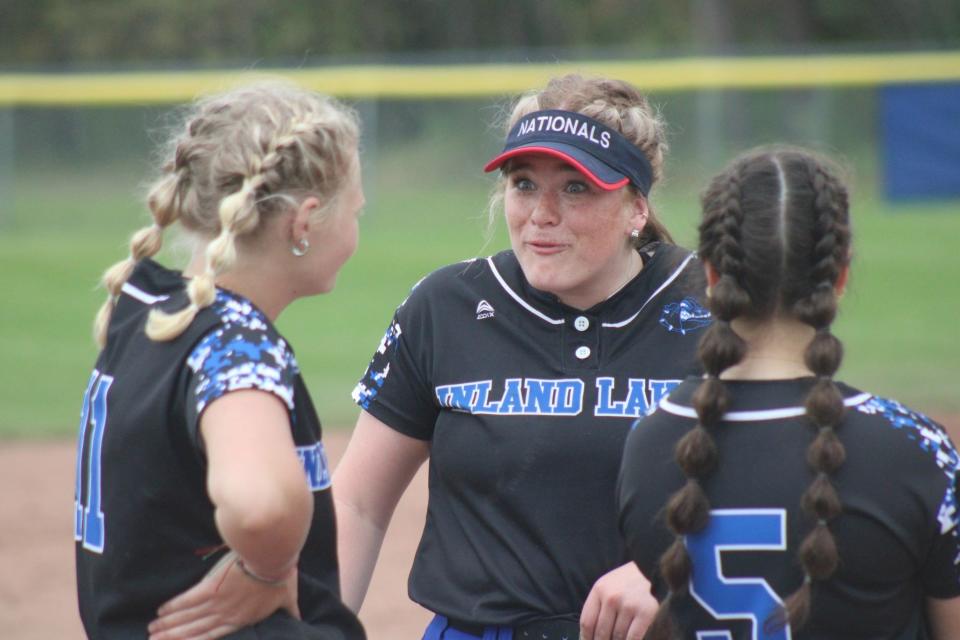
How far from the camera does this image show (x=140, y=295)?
2135 mm

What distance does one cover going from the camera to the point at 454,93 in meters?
18.8

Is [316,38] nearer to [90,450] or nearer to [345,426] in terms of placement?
[345,426]

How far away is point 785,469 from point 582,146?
0.94m

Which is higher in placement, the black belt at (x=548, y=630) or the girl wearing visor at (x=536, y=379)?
the girl wearing visor at (x=536, y=379)

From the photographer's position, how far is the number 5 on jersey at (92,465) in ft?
6.79

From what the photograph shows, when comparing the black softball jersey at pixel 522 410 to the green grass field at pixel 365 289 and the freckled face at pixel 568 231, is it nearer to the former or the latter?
the freckled face at pixel 568 231

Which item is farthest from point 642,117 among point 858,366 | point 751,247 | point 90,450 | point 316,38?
point 316,38

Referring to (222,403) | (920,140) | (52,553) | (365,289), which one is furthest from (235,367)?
(920,140)

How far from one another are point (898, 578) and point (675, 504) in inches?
13.0

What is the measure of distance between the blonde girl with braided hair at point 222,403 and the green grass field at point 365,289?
16.1ft

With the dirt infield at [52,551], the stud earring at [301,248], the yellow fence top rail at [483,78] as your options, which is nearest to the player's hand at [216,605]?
the stud earring at [301,248]

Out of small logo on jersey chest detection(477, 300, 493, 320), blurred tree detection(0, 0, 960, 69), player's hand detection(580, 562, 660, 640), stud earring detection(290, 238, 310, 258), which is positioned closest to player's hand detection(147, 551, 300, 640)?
stud earring detection(290, 238, 310, 258)

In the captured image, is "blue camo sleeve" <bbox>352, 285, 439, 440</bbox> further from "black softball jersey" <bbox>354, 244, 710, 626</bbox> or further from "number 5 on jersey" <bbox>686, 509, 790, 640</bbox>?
"number 5 on jersey" <bbox>686, 509, 790, 640</bbox>

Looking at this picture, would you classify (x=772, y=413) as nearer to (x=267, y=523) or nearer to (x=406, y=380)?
(x=267, y=523)
